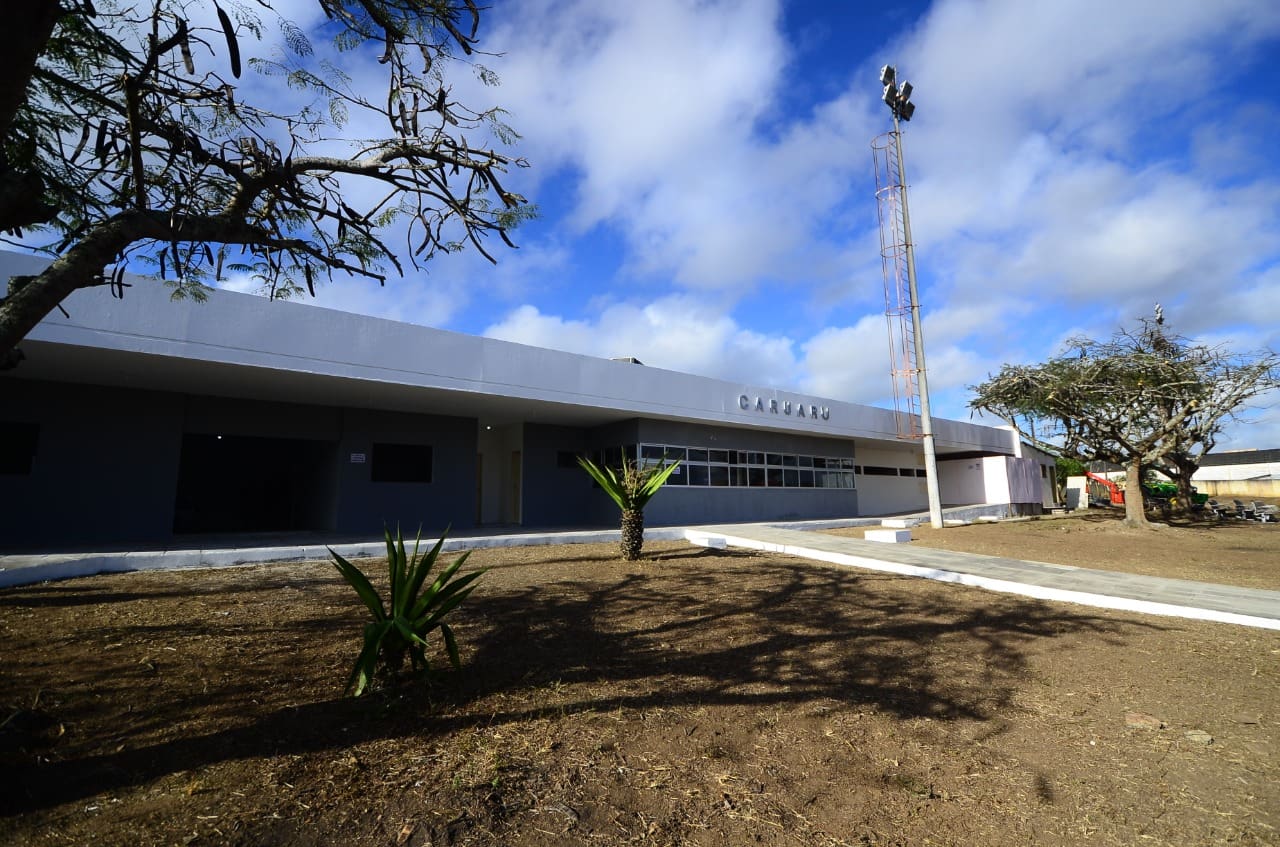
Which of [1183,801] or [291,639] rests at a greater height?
[291,639]

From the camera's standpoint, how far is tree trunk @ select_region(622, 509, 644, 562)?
8.20 meters

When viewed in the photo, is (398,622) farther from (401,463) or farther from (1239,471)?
(1239,471)

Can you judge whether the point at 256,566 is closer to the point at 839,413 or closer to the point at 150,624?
the point at 150,624

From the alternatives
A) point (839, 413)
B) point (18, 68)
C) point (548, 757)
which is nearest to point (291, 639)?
point (548, 757)

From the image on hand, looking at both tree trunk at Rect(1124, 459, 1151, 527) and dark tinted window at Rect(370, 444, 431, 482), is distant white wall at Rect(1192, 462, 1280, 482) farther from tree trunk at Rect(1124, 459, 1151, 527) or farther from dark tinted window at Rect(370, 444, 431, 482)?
dark tinted window at Rect(370, 444, 431, 482)

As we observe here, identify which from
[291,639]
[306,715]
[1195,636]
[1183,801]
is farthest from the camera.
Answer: [1195,636]

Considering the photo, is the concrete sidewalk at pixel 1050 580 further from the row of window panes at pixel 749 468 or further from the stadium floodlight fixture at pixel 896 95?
the stadium floodlight fixture at pixel 896 95

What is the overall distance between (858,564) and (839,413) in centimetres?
1097

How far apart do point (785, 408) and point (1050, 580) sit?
32.1 ft

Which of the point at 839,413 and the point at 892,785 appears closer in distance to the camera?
the point at 892,785

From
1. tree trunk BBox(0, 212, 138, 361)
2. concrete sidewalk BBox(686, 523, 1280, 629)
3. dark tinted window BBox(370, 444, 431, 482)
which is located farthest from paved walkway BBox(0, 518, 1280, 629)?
tree trunk BBox(0, 212, 138, 361)

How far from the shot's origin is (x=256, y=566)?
24.4 feet

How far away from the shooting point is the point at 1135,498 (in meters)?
15.5

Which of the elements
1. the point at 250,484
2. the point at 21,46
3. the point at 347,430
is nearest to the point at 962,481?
the point at 347,430
